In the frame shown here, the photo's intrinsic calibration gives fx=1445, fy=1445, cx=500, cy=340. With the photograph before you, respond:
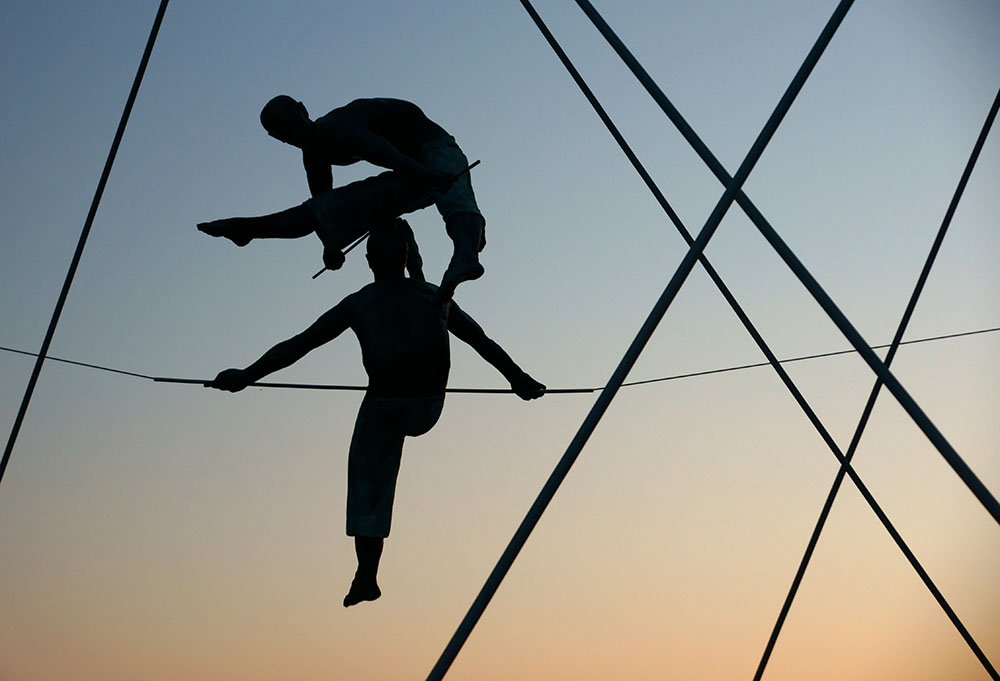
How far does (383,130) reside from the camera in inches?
265

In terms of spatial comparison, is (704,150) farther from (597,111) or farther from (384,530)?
A: (384,530)

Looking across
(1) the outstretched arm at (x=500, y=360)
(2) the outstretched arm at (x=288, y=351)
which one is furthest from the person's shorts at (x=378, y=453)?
(1) the outstretched arm at (x=500, y=360)

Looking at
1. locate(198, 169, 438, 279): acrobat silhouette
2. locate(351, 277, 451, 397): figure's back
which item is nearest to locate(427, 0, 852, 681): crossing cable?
locate(351, 277, 451, 397): figure's back

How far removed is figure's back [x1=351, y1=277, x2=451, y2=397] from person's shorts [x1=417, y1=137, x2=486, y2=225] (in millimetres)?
419

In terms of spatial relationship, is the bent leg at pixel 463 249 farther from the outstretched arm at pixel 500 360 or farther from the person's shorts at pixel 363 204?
the outstretched arm at pixel 500 360

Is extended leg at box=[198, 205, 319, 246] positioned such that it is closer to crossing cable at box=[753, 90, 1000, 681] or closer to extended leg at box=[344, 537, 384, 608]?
extended leg at box=[344, 537, 384, 608]

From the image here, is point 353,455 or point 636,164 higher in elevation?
point 636,164

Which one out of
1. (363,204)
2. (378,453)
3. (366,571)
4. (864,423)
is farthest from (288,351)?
(864,423)

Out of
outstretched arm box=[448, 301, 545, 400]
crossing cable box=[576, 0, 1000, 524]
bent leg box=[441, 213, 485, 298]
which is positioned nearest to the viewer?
crossing cable box=[576, 0, 1000, 524]

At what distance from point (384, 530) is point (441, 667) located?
1661 mm

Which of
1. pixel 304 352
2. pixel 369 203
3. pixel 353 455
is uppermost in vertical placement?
pixel 369 203

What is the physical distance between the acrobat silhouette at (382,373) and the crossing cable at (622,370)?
4.64ft

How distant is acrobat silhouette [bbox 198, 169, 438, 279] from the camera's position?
21.5ft

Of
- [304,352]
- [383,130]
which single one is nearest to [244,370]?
[304,352]
